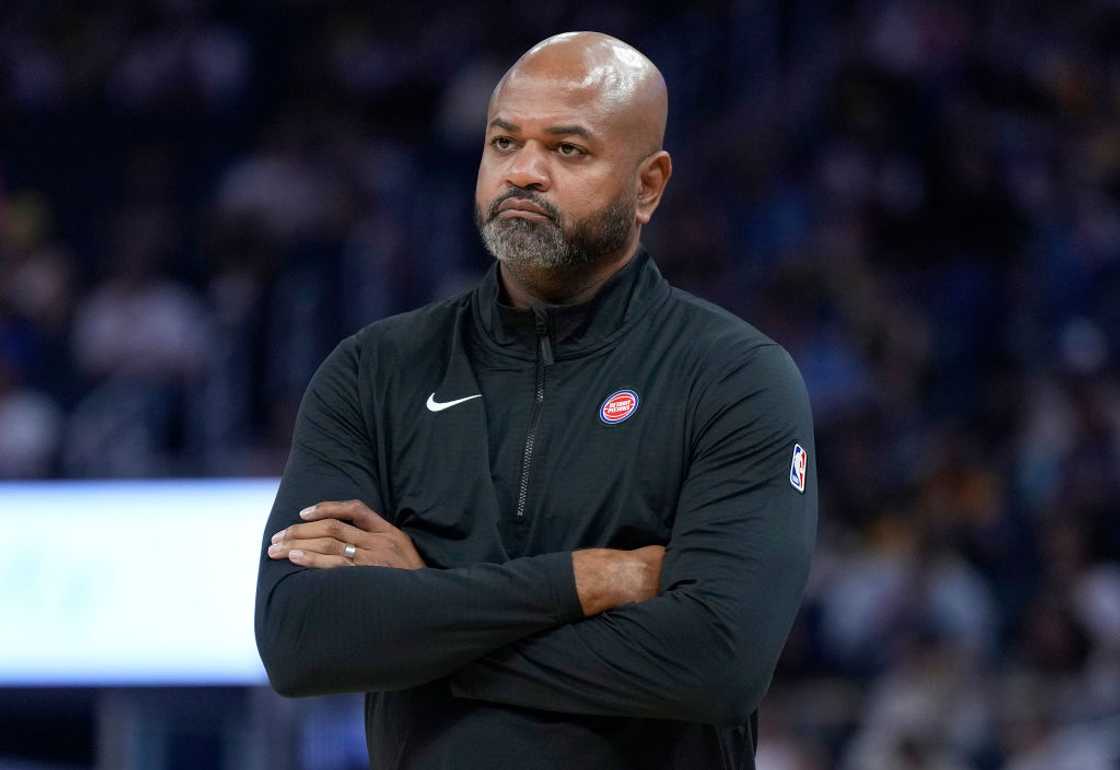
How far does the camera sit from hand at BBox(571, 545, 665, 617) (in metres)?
2.65

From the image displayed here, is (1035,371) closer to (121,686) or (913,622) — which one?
(913,622)

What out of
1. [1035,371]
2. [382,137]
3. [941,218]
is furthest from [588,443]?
[382,137]

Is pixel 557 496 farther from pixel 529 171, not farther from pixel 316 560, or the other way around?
pixel 529 171

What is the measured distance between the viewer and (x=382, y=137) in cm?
1128

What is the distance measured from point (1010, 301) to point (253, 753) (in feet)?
15.3

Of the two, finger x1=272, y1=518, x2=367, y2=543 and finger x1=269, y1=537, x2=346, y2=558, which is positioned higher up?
finger x1=272, y1=518, x2=367, y2=543

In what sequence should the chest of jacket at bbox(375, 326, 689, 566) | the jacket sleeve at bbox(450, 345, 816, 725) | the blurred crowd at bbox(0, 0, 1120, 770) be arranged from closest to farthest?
the jacket sleeve at bbox(450, 345, 816, 725), the chest of jacket at bbox(375, 326, 689, 566), the blurred crowd at bbox(0, 0, 1120, 770)

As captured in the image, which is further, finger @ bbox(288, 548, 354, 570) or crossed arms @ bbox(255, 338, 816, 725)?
finger @ bbox(288, 548, 354, 570)

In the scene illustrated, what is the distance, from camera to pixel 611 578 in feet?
8.72

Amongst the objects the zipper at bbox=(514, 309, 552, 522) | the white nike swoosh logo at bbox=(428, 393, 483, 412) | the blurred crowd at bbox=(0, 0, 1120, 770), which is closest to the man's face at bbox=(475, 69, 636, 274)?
the zipper at bbox=(514, 309, 552, 522)

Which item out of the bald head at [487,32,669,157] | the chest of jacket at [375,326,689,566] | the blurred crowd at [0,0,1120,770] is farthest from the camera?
the blurred crowd at [0,0,1120,770]

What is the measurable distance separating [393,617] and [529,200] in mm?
701

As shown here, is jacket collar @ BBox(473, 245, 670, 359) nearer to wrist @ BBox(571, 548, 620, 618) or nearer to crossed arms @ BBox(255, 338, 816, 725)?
crossed arms @ BBox(255, 338, 816, 725)

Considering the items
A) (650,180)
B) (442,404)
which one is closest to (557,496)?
(442,404)
